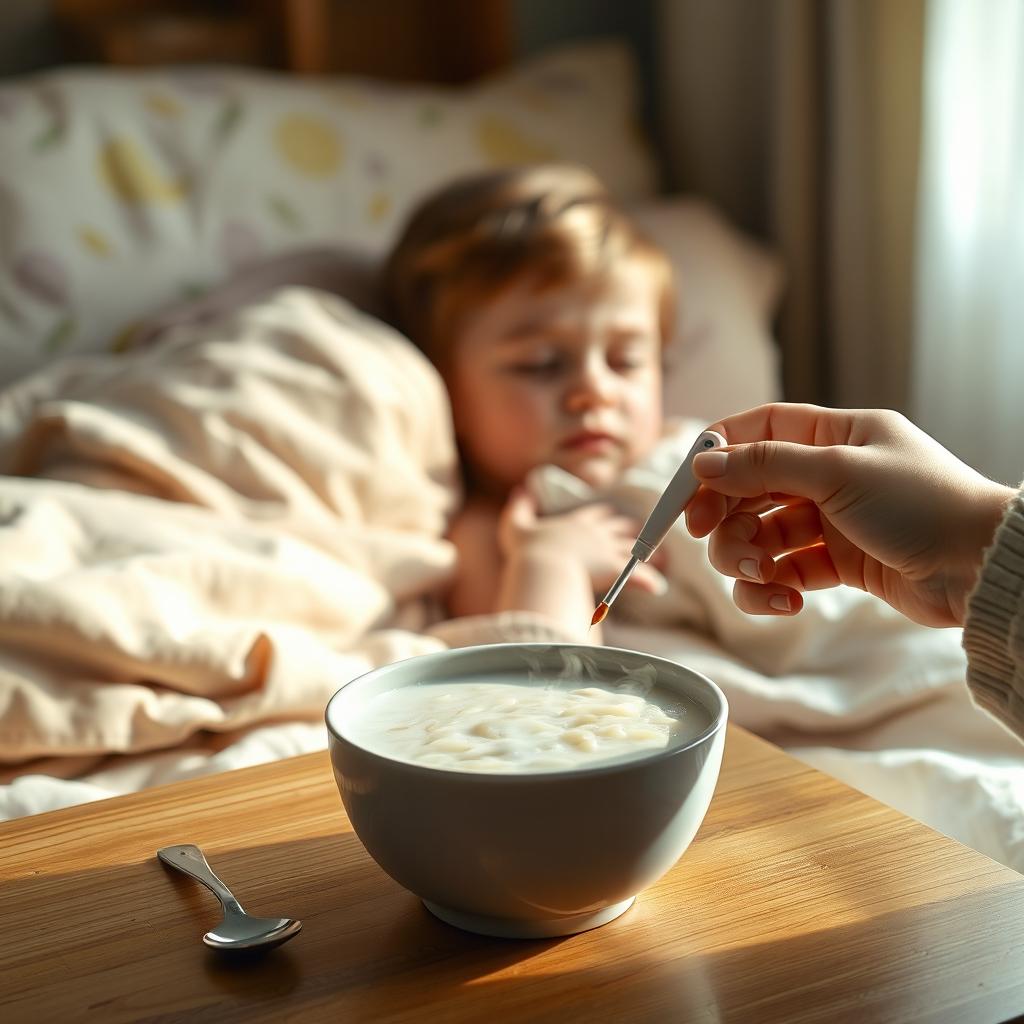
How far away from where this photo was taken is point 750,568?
2.50 feet

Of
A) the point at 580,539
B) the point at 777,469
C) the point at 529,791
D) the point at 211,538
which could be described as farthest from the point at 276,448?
the point at 529,791

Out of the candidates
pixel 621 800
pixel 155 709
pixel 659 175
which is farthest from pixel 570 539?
pixel 659 175

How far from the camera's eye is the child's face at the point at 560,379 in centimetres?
142

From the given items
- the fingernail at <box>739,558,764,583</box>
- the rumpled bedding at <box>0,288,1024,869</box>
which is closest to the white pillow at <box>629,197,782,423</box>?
the rumpled bedding at <box>0,288,1024,869</box>

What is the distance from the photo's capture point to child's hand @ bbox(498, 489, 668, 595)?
1249 millimetres

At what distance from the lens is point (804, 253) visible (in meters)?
1.92

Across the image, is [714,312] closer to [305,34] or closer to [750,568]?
[305,34]

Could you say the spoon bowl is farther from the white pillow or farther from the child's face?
the white pillow

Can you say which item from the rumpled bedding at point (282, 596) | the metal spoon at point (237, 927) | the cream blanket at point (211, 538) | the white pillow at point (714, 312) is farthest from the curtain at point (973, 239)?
the metal spoon at point (237, 927)

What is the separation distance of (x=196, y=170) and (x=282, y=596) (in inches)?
32.0

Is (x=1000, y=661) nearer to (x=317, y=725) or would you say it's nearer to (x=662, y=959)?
A: (x=662, y=959)

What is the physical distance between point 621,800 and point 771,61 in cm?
170

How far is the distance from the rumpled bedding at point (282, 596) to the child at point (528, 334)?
6 cm

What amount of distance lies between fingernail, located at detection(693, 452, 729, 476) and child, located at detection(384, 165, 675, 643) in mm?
657
